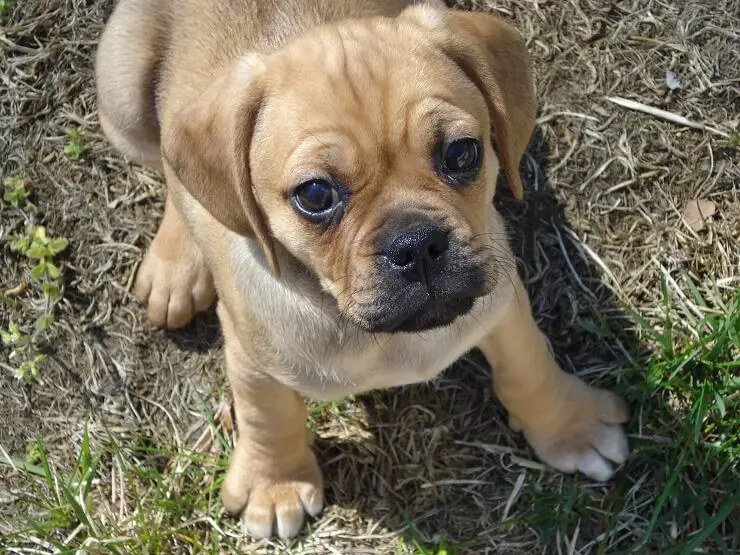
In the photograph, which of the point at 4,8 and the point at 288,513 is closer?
the point at 288,513

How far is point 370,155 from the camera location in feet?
10.1

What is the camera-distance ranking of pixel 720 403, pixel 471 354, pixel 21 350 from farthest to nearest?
pixel 21 350 < pixel 471 354 < pixel 720 403

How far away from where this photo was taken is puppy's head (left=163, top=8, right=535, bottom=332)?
3062 millimetres

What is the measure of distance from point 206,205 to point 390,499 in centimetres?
206

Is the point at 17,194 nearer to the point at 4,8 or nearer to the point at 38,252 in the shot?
the point at 38,252

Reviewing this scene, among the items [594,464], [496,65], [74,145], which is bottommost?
[594,464]

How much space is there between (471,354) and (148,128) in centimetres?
193

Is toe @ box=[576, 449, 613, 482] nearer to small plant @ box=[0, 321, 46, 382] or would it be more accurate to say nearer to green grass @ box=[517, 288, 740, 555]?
green grass @ box=[517, 288, 740, 555]

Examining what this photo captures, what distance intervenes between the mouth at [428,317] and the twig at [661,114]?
236 centimetres

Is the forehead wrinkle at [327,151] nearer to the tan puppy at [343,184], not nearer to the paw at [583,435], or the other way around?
the tan puppy at [343,184]

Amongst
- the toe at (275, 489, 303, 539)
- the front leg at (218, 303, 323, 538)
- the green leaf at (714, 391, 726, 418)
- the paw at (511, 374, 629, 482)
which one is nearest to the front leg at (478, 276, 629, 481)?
the paw at (511, 374, 629, 482)

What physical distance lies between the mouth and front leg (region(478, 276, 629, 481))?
3.58ft

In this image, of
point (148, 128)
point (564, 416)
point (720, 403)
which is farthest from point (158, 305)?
point (720, 403)

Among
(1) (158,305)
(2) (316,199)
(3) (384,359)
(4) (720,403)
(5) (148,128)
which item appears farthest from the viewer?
(1) (158,305)
